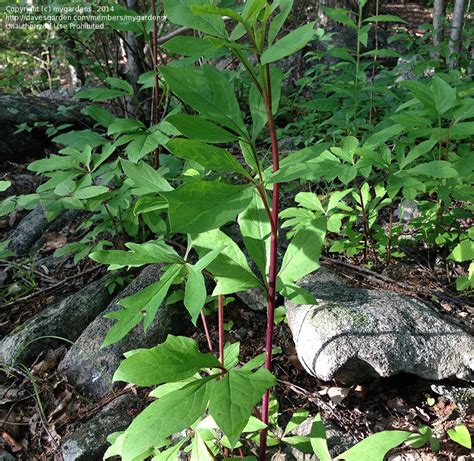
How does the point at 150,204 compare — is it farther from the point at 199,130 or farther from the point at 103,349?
the point at 103,349

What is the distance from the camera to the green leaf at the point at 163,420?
0.97 m

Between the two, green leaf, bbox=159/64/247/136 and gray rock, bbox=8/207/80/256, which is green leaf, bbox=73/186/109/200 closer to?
green leaf, bbox=159/64/247/136

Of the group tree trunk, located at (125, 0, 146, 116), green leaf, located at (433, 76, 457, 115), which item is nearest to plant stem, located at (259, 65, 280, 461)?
green leaf, located at (433, 76, 457, 115)

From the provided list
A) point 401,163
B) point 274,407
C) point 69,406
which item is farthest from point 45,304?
point 401,163

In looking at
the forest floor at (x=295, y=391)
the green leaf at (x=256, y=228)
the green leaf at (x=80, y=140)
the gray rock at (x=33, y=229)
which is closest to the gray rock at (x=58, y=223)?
the gray rock at (x=33, y=229)

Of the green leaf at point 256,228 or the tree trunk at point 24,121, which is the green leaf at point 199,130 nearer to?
the green leaf at point 256,228

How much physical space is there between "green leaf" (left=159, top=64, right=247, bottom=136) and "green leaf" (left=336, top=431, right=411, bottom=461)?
3.07 ft

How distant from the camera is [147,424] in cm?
99

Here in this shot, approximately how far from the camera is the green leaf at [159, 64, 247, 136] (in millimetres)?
1005

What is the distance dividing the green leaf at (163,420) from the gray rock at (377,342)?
2.86ft

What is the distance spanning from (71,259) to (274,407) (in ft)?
7.29

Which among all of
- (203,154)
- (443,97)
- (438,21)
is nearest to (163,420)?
(203,154)

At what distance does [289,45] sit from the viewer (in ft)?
2.90

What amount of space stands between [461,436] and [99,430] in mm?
1436
